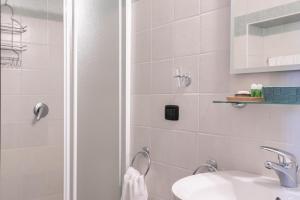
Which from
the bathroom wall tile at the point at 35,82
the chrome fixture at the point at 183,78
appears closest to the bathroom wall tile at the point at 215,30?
the chrome fixture at the point at 183,78

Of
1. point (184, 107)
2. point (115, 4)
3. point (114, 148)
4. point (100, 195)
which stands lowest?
point (100, 195)

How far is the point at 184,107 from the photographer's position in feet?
4.77

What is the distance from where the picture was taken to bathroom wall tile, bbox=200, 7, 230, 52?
4.09 ft

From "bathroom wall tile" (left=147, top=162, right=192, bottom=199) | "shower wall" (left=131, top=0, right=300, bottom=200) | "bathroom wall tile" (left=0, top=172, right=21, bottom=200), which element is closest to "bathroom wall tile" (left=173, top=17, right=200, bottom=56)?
"shower wall" (left=131, top=0, right=300, bottom=200)

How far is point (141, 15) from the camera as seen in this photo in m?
1.75

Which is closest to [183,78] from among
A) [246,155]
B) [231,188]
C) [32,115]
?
[246,155]

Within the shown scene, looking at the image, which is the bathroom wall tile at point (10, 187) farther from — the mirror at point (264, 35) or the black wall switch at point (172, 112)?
the mirror at point (264, 35)

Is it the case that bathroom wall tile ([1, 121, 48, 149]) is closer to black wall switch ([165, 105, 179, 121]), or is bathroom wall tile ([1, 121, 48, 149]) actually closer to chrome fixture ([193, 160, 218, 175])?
black wall switch ([165, 105, 179, 121])

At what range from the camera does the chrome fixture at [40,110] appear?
1.59 m

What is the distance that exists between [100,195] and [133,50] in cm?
86

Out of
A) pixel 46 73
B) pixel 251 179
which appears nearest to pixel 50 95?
pixel 46 73

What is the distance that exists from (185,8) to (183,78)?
0.34 metres

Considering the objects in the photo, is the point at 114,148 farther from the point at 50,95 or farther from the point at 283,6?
the point at 283,6

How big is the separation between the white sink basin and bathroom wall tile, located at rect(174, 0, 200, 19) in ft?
2.47
